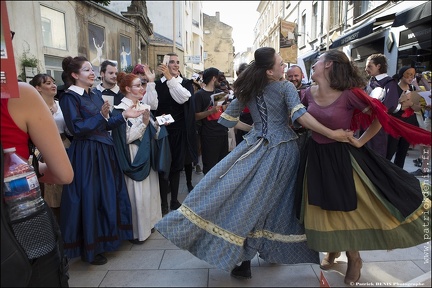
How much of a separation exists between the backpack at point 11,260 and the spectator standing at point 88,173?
1520 millimetres

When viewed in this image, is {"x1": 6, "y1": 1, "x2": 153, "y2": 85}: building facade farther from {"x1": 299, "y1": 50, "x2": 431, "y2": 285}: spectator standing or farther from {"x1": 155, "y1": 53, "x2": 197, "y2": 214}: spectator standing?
{"x1": 299, "y1": 50, "x2": 431, "y2": 285}: spectator standing

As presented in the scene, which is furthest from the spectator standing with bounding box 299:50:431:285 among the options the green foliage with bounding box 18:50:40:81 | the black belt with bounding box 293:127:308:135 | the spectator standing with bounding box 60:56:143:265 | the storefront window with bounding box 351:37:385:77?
the storefront window with bounding box 351:37:385:77

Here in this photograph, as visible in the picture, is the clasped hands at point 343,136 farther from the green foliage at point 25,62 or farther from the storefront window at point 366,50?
the storefront window at point 366,50

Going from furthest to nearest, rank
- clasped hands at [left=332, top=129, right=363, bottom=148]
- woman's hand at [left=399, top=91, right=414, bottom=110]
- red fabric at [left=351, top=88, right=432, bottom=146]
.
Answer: woman's hand at [left=399, top=91, right=414, bottom=110]
clasped hands at [left=332, top=129, right=363, bottom=148]
red fabric at [left=351, top=88, right=432, bottom=146]

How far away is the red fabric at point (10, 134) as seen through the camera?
3.67 ft

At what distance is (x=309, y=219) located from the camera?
2135mm

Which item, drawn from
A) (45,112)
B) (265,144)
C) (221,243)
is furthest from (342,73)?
(45,112)

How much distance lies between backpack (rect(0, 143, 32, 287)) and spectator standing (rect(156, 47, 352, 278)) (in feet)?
3.82

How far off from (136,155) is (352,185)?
194 cm

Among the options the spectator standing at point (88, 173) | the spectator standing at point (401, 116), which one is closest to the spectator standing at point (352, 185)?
the spectator standing at point (88, 173)

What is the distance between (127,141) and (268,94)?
145 cm

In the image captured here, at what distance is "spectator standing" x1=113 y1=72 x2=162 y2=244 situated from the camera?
2.96m

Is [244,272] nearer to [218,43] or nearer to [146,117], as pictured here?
[146,117]

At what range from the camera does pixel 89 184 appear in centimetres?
257
